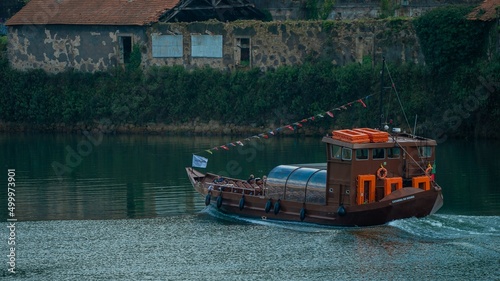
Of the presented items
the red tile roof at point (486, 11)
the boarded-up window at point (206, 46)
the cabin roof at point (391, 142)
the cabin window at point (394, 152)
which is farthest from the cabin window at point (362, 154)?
the boarded-up window at point (206, 46)

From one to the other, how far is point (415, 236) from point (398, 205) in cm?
166

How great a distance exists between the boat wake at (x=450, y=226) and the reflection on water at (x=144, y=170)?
191 cm

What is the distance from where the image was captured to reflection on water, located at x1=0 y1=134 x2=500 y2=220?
52.3m

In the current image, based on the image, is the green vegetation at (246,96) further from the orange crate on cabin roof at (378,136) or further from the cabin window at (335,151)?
the cabin window at (335,151)

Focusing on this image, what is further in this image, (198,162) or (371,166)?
(198,162)

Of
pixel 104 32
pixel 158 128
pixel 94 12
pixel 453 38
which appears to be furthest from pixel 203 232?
pixel 94 12

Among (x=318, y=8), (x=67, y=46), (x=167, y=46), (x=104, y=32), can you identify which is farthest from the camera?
(x=318, y=8)

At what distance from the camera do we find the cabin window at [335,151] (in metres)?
47.9

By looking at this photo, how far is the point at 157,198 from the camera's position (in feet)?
179

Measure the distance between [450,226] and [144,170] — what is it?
64.9 ft

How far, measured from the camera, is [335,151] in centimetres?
4803

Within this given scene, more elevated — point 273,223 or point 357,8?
point 357,8

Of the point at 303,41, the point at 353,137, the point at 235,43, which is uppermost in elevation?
the point at 303,41

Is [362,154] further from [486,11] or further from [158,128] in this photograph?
[158,128]
